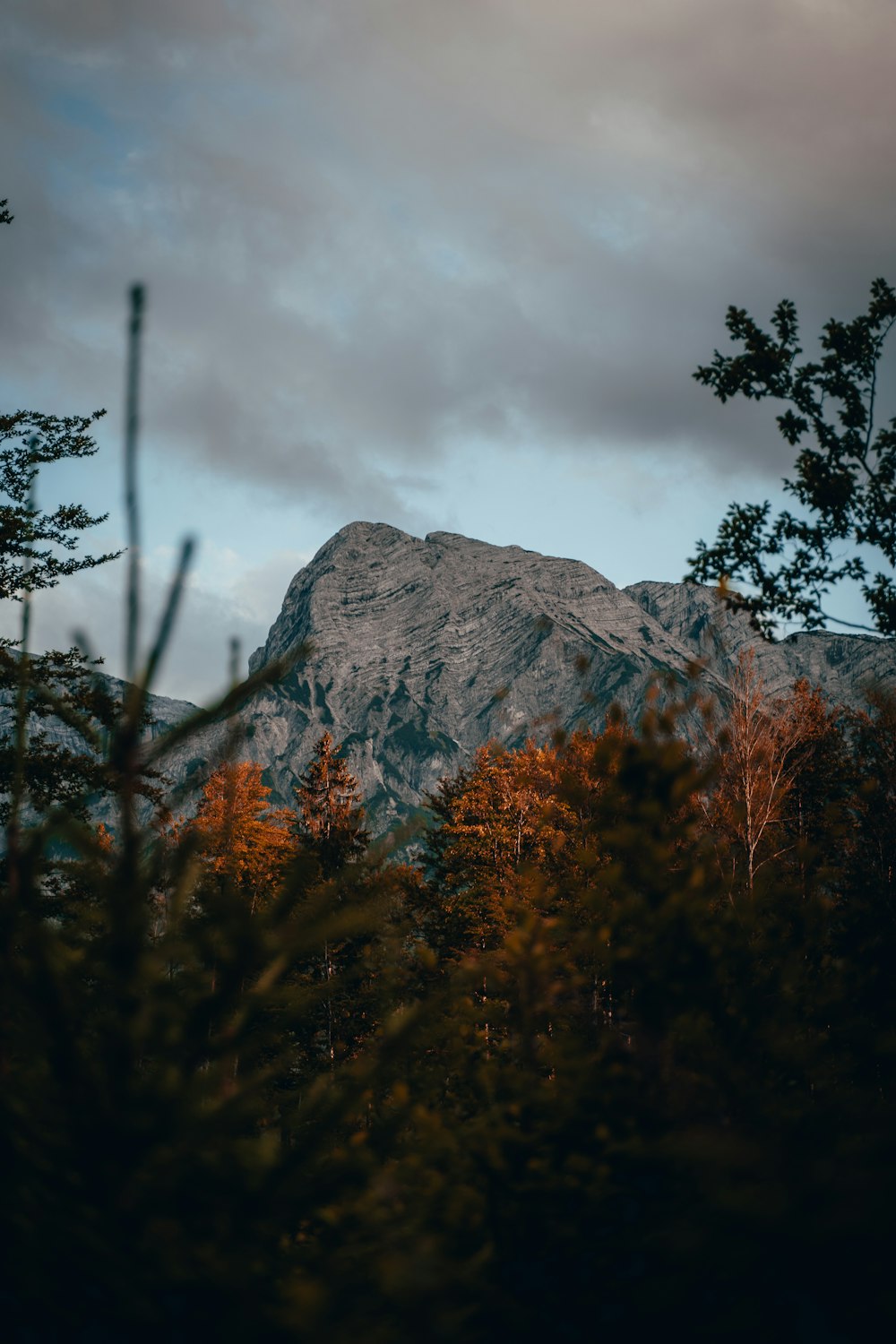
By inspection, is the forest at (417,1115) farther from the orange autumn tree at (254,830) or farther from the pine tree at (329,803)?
the pine tree at (329,803)

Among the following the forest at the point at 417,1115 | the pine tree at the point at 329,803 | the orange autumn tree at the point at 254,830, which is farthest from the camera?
the pine tree at the point at 329,803

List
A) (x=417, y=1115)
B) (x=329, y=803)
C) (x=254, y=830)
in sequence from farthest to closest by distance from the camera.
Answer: (x=329, y=803)
(x=254, y=830)
(x=417, y=1115)

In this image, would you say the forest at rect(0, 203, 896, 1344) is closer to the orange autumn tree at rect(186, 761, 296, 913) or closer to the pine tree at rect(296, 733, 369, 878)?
the orange autumn tree at rect(186, 761, 296, 913)

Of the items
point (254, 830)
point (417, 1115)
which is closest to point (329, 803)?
point (254, 830)

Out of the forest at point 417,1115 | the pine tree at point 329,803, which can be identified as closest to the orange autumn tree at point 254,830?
the pine tree at point 329,803

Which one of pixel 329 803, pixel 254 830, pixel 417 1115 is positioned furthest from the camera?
pixel 329 803

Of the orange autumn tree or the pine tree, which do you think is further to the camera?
the pine tree

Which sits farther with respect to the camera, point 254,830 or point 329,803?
point 329,803

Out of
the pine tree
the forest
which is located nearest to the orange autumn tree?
the pine tree

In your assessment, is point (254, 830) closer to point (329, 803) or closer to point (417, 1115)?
point (329, 803)

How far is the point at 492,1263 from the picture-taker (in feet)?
8.27

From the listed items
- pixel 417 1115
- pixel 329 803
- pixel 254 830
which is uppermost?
pixel 329 803

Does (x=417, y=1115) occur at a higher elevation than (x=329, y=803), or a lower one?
lower

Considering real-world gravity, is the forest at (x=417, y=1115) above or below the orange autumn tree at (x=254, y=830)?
below
